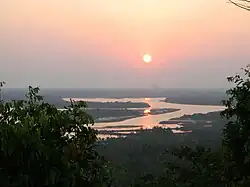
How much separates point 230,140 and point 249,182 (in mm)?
564

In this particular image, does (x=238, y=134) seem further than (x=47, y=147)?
Yes

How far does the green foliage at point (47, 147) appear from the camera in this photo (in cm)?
220

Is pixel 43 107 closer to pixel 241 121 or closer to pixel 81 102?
pixel 81 102

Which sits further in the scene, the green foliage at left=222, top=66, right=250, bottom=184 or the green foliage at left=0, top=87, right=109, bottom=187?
the green foliage at left=222, top=66, right=250, bottom=184

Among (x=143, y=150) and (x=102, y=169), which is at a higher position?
(x=102, y=169)

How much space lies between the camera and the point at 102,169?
2787 mm

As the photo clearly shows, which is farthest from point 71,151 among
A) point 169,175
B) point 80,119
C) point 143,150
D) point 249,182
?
point 143,150

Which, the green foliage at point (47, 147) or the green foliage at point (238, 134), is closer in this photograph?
the green foliage at point (47, 147)

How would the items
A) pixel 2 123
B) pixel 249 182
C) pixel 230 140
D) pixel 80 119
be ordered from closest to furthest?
pixel 2 123 < pixel 80 119 < pixel 249 182 < pixel 230 140

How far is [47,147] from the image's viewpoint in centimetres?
229

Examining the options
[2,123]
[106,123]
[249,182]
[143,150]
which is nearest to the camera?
[2,123]

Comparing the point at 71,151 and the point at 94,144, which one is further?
the point at 94,144

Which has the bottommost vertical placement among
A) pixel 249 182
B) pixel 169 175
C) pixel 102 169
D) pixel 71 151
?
pixel 169 175

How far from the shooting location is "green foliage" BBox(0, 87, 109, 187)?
2199mm
